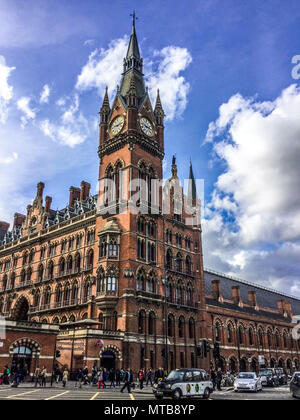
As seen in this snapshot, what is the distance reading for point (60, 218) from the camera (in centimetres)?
6350

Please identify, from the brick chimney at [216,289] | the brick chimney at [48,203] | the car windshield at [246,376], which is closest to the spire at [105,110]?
the brick chimney at [48,203]

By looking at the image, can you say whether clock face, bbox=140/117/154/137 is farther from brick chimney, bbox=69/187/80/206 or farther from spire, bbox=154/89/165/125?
brick chimney, bbox=69/187/80/206

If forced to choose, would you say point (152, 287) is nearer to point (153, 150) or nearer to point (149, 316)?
point (149, 316)

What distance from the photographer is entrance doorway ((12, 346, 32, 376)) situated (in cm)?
3672

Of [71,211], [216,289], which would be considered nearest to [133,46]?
[71,211]

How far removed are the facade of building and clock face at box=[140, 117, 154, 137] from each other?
0.62ft

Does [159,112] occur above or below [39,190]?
above

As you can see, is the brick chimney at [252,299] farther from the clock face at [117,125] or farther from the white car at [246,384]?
the white car at [246,384]

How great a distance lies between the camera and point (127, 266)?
1810 inches

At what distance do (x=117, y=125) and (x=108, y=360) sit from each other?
104ft

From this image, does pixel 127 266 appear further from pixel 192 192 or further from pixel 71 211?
pixel 192 192
